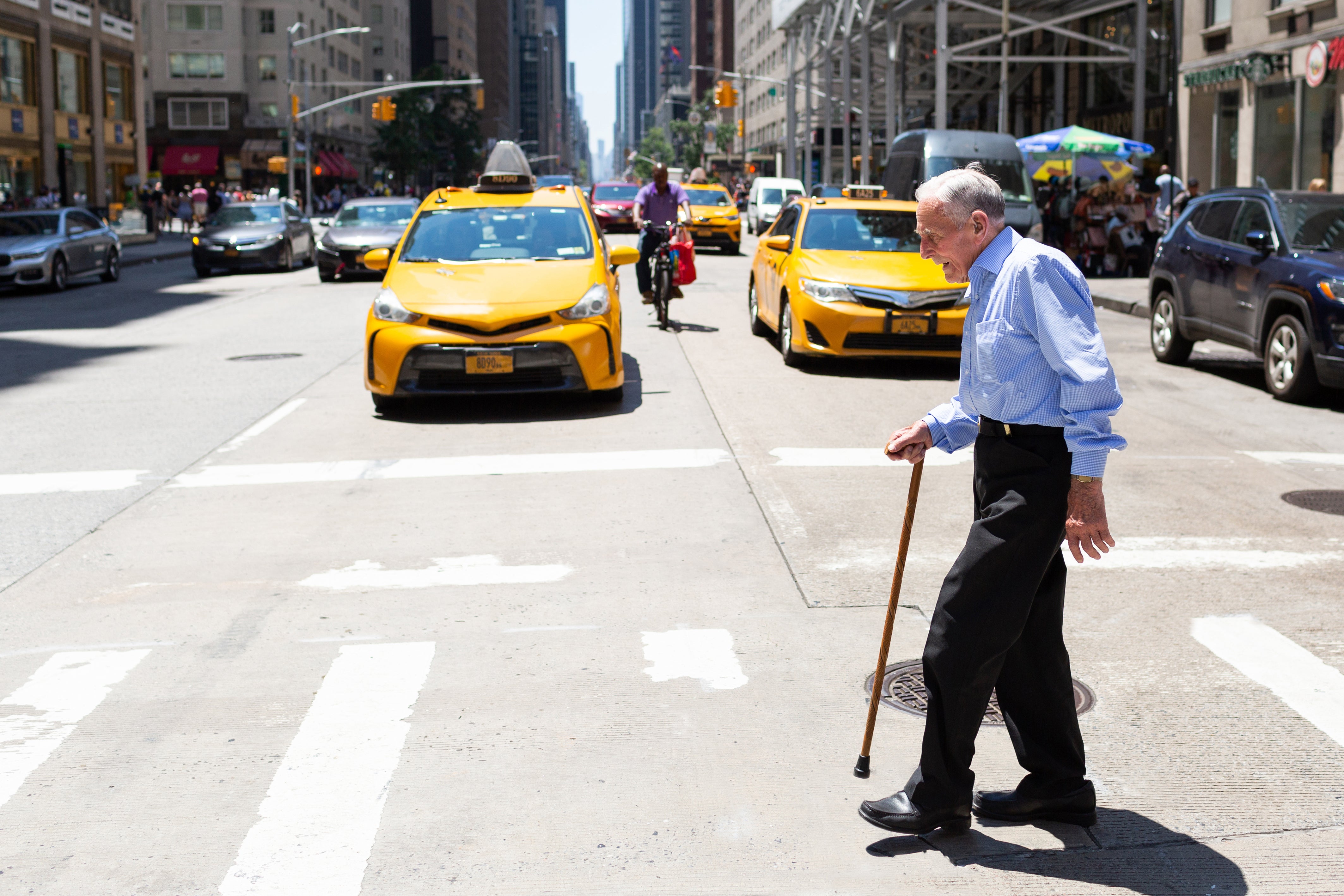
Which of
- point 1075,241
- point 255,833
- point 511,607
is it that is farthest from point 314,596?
point 1075,241

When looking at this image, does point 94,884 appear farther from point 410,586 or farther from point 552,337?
point 552,337

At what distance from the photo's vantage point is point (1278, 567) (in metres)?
6.54

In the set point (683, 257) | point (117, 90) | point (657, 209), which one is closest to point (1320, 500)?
point (683, 257)

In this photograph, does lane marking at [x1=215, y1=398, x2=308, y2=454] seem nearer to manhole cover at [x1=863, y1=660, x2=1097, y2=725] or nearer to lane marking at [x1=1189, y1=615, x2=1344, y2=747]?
manhole cover at [x1=863, y1=660, x2=1097, y2=725]

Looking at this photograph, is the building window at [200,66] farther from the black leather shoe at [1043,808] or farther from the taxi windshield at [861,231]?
the black leather shoe at [1043,808]

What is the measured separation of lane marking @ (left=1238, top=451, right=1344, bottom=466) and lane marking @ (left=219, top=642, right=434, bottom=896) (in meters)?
6.21

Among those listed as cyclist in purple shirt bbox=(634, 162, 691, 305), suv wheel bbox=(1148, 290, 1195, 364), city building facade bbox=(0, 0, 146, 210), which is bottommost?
suv wheel bbox=(1148, 290, 1195, 364)

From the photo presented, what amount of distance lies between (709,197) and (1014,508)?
34.4 metres

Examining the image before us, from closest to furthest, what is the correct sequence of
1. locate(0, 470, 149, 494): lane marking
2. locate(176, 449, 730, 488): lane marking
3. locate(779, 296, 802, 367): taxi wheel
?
locate(0, 470, 149, 494): lane marking
locate(176, 449, 730, 488): lane marking
locate(779, 296, 802, 367): taxi wheel

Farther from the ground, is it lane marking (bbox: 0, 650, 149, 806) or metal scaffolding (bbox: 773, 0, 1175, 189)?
metal scaffolding (bbox: 773, 0, 1175, 189)

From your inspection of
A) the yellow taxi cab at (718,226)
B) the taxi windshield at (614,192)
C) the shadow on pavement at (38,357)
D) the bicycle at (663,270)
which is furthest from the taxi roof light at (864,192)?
the taxi windshield at (614,192)

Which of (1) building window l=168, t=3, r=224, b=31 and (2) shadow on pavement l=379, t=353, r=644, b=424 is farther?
(1) building window l=168, t=3, r=224, b=31

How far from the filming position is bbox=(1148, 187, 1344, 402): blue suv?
11547mm

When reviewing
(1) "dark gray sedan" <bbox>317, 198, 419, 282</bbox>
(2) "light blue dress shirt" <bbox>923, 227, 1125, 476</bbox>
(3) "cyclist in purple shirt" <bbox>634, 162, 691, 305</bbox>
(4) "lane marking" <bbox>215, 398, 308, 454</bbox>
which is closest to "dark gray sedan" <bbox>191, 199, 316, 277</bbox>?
(1) "dark gray sedan" <bbox>317, 198, 419, 282</bbox>
